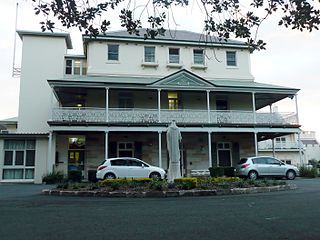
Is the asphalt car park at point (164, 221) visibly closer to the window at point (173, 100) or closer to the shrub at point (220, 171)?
the shrub at point (220, 171)

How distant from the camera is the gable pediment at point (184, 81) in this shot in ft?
76.7

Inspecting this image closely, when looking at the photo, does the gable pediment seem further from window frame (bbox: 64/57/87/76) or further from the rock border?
the rock border

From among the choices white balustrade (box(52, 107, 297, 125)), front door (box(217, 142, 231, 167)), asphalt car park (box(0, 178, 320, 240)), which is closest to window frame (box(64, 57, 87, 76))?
white balustrade (box(52, 107, 297, 125))

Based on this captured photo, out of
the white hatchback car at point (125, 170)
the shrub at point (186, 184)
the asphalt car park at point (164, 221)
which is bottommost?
the asphalt car park at point (164, 221)

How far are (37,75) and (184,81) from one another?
11.0 m

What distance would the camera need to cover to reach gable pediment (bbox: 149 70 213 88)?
920 inches

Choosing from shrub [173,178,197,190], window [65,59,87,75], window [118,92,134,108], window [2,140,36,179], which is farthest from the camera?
window [65,59,87,75]

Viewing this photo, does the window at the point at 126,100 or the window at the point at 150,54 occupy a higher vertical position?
the window at the point at 150,54

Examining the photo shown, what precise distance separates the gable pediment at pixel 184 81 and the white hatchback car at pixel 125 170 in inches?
254

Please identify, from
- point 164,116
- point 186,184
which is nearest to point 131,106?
point 164,116

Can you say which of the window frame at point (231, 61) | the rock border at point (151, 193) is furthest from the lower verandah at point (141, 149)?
the rock border at point (151, 193)

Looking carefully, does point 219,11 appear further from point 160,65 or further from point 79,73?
point 79,73

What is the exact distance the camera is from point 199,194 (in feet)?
40.5

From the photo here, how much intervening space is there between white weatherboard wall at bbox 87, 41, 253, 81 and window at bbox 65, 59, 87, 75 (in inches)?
95.6
